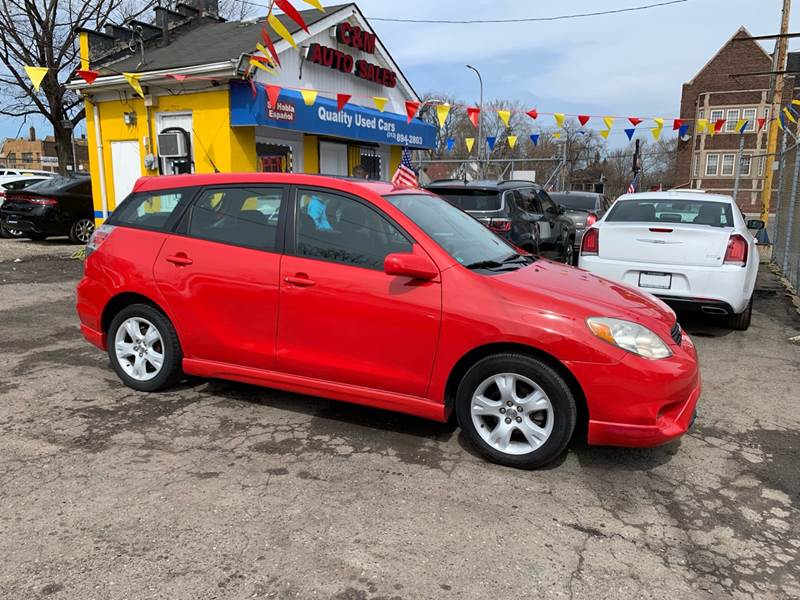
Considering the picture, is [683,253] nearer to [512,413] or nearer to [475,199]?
[475,199]

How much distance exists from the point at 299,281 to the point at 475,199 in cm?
470

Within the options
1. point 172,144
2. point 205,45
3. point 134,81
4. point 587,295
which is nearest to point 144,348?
point 587,295

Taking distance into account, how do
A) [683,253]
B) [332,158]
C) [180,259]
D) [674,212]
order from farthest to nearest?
[332,158], [674,212], [683,253], [180,259]

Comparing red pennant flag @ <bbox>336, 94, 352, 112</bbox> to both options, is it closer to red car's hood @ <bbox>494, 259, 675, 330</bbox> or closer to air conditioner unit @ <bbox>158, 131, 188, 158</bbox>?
air conditioner unit @ <bbox>158, 131, 188, 158</bbox>

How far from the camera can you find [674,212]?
7195mm

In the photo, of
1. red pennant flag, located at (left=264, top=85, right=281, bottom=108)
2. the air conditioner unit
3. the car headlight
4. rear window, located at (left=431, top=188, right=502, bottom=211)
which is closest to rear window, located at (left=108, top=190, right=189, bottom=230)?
the car headlight

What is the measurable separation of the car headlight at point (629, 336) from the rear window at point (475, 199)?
4.81 meters

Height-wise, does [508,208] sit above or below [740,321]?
above

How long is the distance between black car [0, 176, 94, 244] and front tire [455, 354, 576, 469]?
1350 cm

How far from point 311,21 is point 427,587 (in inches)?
524

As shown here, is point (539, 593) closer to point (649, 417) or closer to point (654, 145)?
point (649, 417)

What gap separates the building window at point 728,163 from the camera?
164 feet

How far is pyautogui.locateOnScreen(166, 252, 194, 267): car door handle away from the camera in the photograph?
169 inches

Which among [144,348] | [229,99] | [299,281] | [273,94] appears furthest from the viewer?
[229,99]
